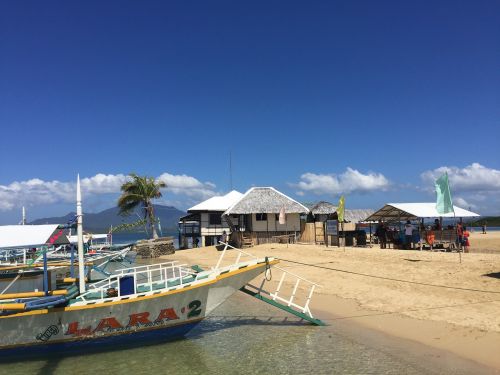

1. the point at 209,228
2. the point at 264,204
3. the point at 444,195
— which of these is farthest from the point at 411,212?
the point at 209,228

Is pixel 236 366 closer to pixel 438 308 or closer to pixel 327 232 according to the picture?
pixel 438 308

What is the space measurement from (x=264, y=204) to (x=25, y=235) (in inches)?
960

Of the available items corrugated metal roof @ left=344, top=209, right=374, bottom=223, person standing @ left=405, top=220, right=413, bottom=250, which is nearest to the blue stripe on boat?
person standing @ left=405, top=220, right=413, bottom=250

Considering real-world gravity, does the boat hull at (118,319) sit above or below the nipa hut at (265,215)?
below

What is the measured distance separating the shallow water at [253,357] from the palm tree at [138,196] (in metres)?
35.5

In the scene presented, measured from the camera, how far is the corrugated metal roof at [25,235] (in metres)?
9.62

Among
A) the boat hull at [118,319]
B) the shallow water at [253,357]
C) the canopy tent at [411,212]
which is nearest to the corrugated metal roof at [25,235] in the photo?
the boat hull at [118,319]

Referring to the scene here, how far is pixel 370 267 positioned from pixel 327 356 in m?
9.21

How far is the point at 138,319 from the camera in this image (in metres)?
9.52

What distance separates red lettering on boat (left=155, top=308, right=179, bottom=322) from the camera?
967cm

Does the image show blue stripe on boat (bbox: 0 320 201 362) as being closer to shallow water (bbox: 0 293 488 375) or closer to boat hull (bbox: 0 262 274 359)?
boat hull (bbox: 0 262 274 359)

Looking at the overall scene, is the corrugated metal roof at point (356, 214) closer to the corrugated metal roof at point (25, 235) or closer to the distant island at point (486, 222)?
the distant island at point (486, 222)

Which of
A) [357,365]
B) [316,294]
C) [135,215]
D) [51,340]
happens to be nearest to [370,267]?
[316,294]

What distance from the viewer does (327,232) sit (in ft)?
87.8
